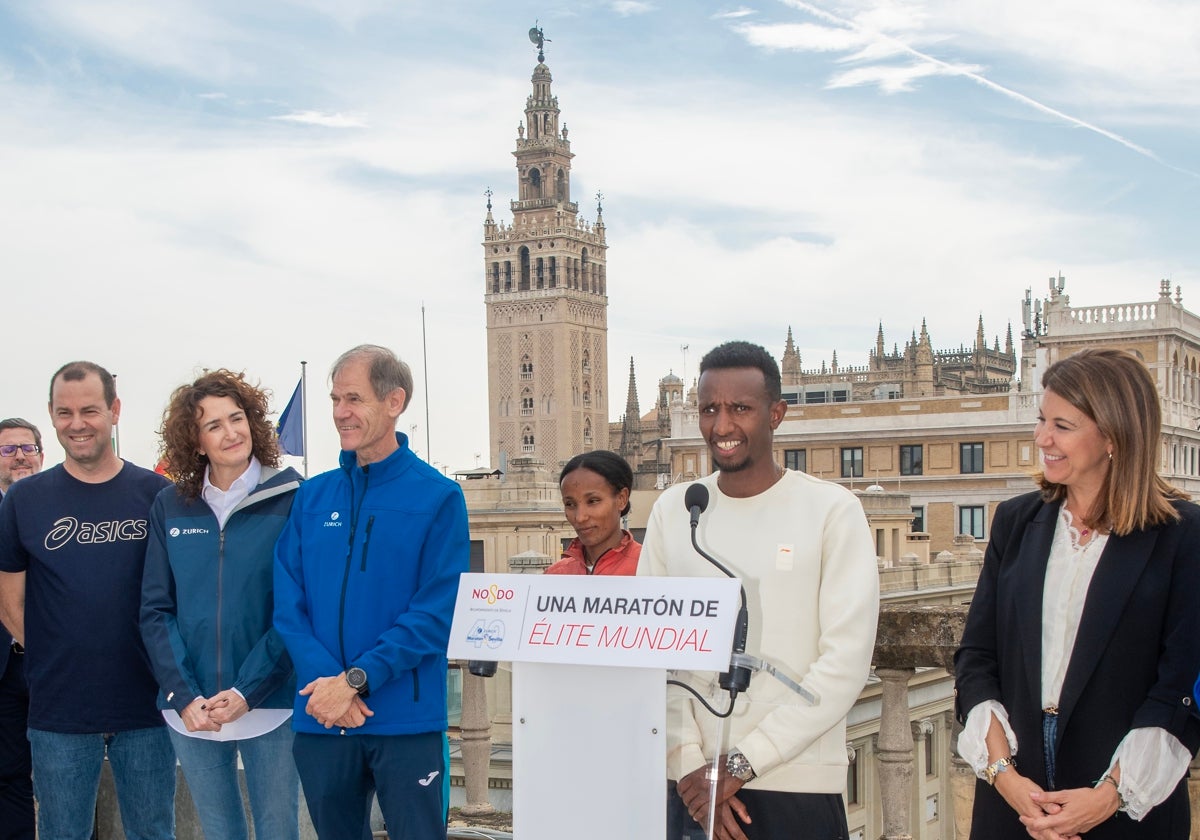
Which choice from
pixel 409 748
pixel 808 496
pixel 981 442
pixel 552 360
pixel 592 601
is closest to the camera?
pixel 592 601

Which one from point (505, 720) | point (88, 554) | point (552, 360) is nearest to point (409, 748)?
point (88, 554)

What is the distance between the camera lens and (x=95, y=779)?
15.3 ft

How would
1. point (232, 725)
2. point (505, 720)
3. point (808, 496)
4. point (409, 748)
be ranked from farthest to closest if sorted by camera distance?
point (505, 720) → point (232, 725) → point (409, 748) → point (808, 496)

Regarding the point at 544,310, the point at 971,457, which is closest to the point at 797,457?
the point at 971,457

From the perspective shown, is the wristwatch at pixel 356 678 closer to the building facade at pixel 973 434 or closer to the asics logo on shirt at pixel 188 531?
the asics logo on shirt at pixel 188 531

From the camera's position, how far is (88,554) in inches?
182

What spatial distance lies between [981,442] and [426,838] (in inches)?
1914

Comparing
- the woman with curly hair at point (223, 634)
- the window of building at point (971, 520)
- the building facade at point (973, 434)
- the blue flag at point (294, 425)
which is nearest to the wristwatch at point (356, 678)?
the woman with curly hair at point (223, 634)

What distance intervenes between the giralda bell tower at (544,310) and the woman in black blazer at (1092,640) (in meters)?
98.1

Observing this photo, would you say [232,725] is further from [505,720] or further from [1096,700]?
[505,720]

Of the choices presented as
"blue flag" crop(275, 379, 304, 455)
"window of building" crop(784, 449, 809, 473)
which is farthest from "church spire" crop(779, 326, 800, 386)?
"blue flag" crop(275, 379, 304, 455)

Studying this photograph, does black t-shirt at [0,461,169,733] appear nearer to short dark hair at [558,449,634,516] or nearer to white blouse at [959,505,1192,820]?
short dark hair at [558,449,634,516]

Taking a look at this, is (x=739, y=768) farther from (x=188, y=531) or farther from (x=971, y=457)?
(x=971, y=457)

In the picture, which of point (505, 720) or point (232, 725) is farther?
point (505, 720)
